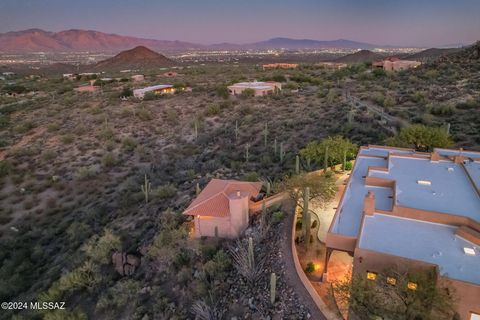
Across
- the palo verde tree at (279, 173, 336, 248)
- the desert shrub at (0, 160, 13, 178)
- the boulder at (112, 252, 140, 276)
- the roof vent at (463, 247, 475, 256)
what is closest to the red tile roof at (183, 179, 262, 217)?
the palo verde tree at (279, 173, 336, 248)

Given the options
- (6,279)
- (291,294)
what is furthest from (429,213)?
(6,279)

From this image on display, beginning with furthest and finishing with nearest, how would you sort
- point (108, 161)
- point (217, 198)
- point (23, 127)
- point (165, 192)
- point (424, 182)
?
point (23, 127), point (108, 161), point (165, 192), point (217, 198), point (424, 182)

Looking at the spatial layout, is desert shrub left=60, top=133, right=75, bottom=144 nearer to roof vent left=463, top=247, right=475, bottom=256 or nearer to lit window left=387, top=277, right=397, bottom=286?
lit window left=387, top=277, right=397, bottom=286

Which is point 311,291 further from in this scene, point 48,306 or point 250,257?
point 48,306

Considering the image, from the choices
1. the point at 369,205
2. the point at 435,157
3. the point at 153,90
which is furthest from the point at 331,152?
the point at 153,90

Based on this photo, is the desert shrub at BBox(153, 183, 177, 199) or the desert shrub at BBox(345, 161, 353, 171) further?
the desert shrub at BBox(153, 183, 177, 199)

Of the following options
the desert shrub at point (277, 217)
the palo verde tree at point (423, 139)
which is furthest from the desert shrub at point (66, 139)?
the palo verde tree at point (423, 139)
